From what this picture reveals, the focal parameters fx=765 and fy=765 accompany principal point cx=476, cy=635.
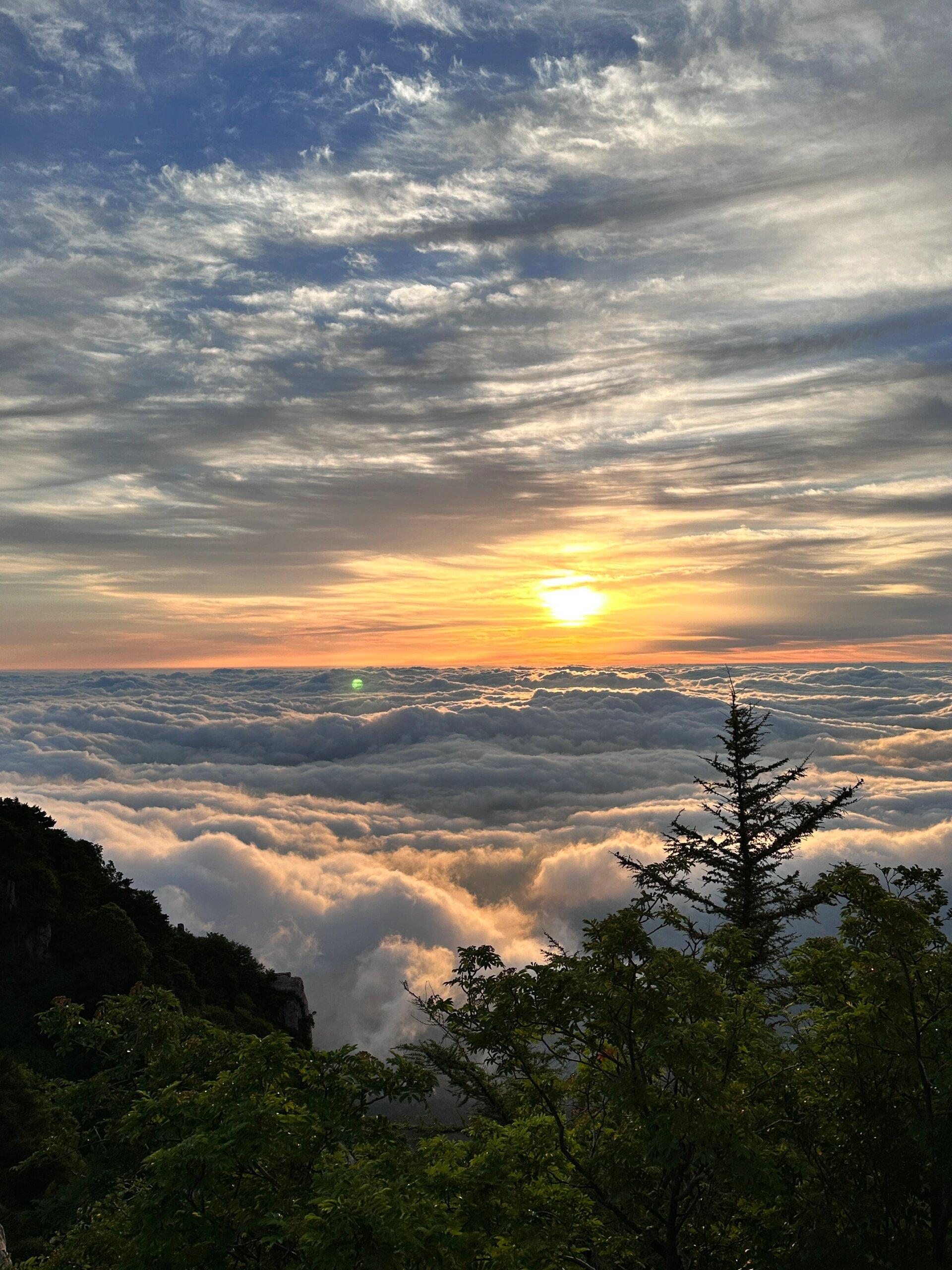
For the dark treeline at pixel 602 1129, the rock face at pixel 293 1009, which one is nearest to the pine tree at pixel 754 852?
the dark treeline at pixel 602 1129

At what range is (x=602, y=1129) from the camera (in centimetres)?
1322

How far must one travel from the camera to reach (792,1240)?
11.0 m

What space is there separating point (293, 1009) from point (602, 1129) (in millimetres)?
54129

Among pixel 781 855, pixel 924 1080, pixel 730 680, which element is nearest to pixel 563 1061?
pixel 924 1080

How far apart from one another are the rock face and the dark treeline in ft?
158

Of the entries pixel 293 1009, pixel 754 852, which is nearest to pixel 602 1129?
pixel 754 852

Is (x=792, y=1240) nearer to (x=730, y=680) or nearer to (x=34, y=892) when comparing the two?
(x=730, y=680)

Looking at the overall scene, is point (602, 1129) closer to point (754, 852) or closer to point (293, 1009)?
point (754, 852)

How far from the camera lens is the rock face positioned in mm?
58781

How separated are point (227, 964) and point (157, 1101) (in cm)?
5449

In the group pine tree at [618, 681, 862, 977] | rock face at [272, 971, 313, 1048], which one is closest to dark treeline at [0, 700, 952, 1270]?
pine tree at [618, 681, 862, 977]

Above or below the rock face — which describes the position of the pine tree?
above

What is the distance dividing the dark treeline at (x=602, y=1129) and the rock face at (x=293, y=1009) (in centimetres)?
4828

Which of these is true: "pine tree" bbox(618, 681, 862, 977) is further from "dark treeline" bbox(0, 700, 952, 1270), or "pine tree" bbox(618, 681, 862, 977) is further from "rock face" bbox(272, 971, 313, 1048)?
"rock face" bbox(272, 971, 313, 1048)
